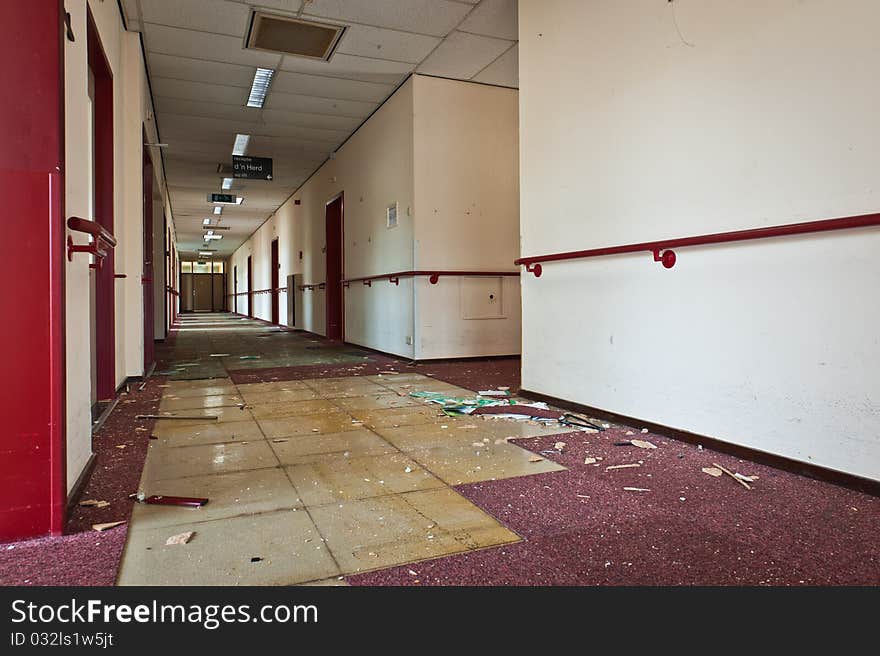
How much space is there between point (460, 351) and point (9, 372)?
16.6 ft

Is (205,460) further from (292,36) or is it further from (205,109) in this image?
Answer: (205,109)


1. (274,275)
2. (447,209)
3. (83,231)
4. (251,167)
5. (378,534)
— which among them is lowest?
(378,534)

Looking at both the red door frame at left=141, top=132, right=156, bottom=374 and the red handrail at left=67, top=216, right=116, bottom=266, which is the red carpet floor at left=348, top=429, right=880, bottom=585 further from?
the red door frame at left=141, top=132, right=156, bottom=374

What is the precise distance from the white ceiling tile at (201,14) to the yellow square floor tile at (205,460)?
371 centimetres

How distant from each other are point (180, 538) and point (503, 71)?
5.67 meters

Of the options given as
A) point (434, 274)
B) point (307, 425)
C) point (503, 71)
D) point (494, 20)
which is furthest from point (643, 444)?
point (503, 71)

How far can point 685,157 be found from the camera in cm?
280

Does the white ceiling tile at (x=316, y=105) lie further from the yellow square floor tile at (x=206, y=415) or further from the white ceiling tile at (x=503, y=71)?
the yellow square floor tile at (x=206, y=415)

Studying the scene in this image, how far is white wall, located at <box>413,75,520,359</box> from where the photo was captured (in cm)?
625

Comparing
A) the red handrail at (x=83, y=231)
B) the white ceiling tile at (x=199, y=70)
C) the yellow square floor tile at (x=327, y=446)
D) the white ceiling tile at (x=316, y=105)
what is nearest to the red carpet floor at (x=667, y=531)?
the yellow square floor tile at (x=327, y=446)

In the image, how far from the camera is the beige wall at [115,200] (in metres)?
2.00

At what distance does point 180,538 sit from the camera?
5.64 feet

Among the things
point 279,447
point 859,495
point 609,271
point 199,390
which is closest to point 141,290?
point 199,390
